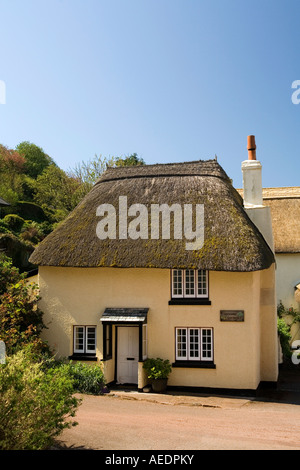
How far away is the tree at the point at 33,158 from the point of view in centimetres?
5538

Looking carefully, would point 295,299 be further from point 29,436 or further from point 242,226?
point 29,436

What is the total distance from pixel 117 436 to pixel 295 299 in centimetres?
1715

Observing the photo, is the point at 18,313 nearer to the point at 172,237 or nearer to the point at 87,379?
the point at 87,379

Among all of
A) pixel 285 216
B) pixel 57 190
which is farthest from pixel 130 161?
pixel 285 216

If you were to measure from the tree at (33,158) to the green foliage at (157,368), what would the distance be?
41.8 metres

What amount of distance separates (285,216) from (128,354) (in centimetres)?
1356

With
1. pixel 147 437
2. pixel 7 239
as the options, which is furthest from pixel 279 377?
pixel 7 239

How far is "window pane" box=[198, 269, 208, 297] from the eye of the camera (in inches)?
673

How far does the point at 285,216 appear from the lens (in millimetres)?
26516

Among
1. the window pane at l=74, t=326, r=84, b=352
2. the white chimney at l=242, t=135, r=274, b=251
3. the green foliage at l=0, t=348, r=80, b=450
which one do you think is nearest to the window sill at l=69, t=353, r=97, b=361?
the window pane at l=74, t=326, r=84, b=352

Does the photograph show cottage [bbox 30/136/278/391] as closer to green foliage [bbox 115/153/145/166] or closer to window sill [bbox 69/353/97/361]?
window sill [bbox 69/353/97/361]

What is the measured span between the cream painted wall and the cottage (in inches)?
1.4
